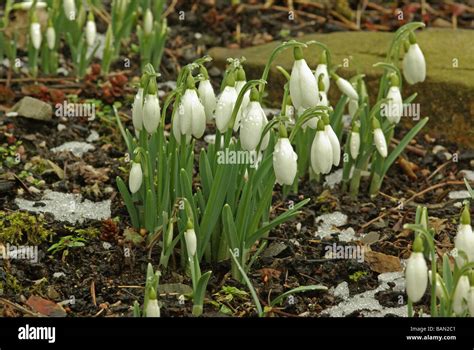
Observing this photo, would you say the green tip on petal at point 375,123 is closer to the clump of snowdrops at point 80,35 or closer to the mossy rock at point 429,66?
the mossy rock at point 429,66

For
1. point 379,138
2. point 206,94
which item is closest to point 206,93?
point 206,94

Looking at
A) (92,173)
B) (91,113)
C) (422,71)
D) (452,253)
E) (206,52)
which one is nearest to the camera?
(452,253)

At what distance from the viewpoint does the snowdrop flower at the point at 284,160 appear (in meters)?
3.66

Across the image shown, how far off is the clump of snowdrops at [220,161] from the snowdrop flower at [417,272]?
1.97ft

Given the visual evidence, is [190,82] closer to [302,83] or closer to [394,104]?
[302,83]

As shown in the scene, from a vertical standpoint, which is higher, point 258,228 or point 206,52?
point 206,52

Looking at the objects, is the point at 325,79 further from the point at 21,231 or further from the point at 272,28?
the point at 272,28

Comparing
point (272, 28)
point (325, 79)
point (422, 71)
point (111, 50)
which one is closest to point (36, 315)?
point (325, 79)

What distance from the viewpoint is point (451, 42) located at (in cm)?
593

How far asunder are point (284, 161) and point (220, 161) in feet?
1.06

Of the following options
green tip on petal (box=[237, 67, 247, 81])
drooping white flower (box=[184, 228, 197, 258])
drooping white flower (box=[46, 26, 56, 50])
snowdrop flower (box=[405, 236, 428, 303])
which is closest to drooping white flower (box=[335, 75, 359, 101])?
green tip on petal (box=[237, 67, 247, 81])
